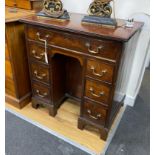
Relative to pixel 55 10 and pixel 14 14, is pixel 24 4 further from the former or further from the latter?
pixel 55 10

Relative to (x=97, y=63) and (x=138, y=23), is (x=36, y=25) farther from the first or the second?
(x=138, y=23)

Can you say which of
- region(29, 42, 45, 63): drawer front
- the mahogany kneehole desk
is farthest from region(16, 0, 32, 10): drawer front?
region(29, 42, 45, 63): drawer front

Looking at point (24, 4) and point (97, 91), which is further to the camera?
point (24, 4)

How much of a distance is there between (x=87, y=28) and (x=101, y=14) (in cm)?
19

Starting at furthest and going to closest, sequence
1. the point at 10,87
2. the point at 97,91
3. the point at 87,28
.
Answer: the point at 10,87
the point at 97,91
the point at 87,28

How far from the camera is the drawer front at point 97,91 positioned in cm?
125

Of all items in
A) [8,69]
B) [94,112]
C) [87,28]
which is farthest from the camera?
[8,69]

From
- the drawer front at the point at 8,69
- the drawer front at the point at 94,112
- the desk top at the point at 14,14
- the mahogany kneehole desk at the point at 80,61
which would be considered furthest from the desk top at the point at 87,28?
the drawer front at the point at 94,112

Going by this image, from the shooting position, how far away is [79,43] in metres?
1.19

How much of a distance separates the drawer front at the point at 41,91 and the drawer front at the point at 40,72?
0.08 metres

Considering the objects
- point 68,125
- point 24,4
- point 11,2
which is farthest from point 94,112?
point 11,2

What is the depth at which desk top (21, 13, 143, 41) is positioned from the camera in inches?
41.0

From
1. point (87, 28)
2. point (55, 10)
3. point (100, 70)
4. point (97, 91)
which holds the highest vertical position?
point (55, 10)

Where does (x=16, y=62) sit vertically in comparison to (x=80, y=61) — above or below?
below
